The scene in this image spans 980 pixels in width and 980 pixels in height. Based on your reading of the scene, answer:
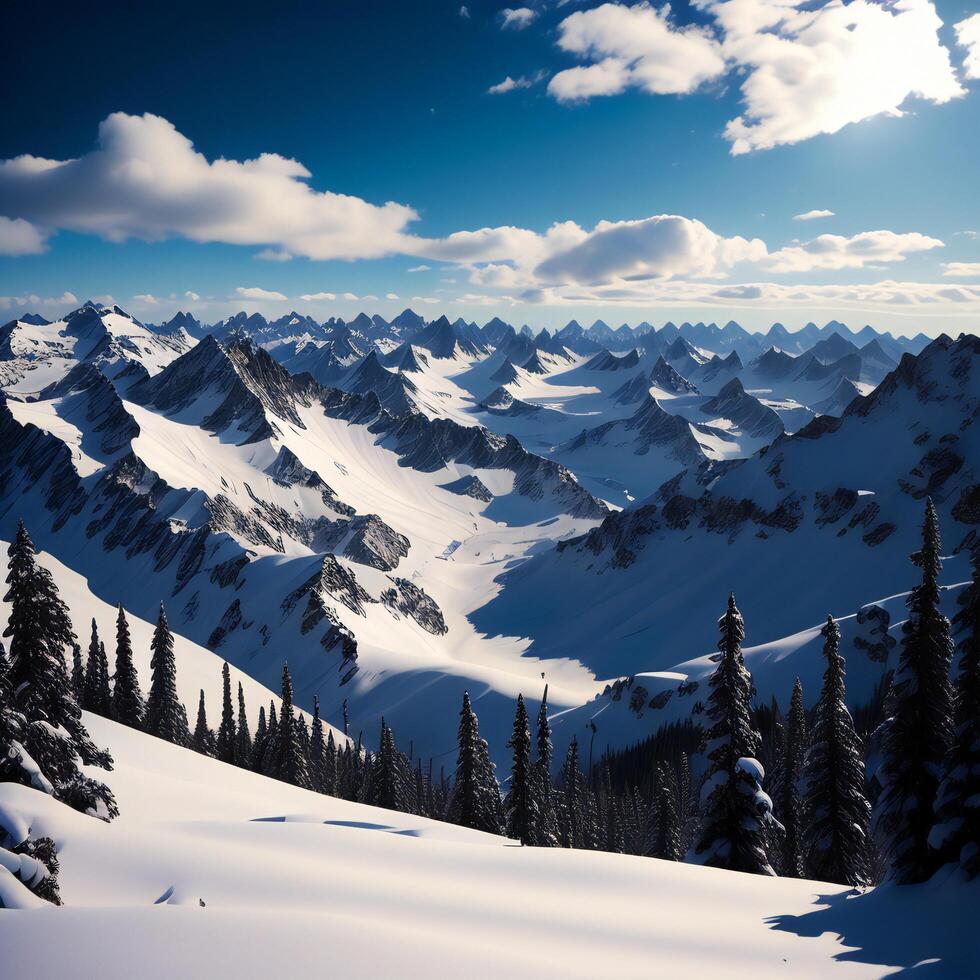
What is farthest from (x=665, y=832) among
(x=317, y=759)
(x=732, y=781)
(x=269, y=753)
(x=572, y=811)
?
(x=317, y=759)

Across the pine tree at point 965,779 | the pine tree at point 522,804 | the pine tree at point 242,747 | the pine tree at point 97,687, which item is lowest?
the pine tree at point 242,747

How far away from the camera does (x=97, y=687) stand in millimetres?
61156

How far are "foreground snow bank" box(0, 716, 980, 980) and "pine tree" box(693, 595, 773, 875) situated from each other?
4137 mm

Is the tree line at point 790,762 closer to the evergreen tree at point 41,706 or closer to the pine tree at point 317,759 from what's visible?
the evergreen tree at point 41,706

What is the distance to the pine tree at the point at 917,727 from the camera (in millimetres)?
19406

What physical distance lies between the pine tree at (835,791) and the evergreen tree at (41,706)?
84.0ft

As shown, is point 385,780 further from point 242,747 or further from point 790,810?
point 790,810

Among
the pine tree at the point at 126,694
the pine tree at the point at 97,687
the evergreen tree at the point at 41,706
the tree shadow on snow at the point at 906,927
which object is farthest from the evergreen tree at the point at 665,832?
the pine tree at the point at 97,687

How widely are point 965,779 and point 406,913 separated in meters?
14.9

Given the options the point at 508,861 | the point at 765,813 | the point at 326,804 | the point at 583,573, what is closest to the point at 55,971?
the point at 508,861

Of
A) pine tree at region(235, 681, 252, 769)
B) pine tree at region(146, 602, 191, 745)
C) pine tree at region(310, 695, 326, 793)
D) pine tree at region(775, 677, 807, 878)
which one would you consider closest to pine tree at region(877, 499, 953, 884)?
pine tree at region(775, 677, 807, 878)

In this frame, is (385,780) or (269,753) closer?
(385,780)

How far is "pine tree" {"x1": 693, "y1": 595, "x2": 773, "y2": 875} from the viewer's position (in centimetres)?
2539

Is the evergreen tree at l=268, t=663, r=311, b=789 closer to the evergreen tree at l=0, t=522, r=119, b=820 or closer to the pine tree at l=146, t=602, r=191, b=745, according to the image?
the pine tree at l=146, t=602, r=191, b=745
